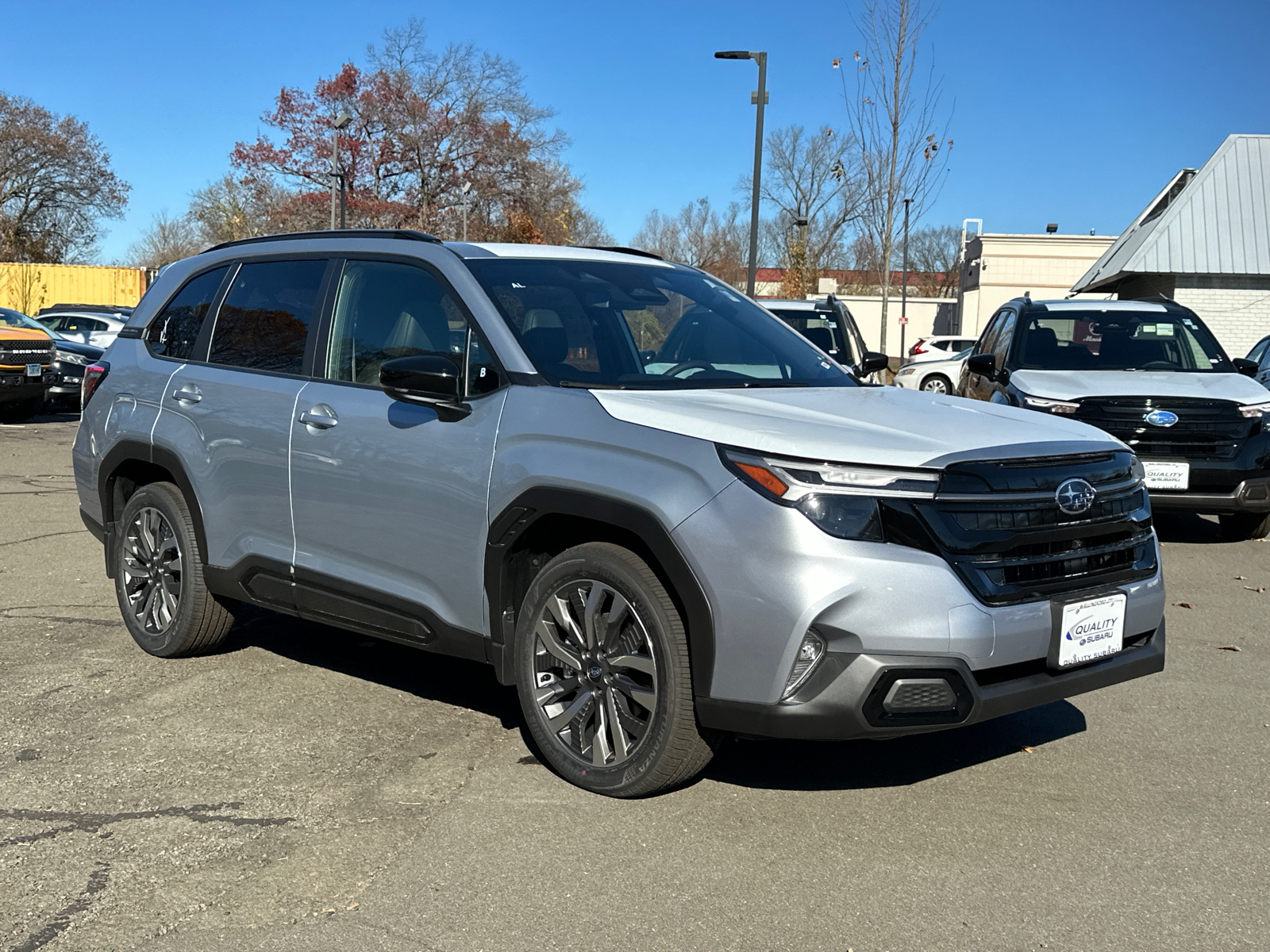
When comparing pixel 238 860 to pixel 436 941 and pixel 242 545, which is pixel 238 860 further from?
pixel 242 545

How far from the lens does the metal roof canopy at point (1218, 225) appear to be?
2675 cm

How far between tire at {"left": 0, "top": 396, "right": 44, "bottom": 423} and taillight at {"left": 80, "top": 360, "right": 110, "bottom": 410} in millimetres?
14010

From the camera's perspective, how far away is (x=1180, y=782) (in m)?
4.38

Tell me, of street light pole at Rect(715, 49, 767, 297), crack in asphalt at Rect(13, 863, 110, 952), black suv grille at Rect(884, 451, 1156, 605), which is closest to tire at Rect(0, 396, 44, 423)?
street light pole at Rect(715, 49, 767, 297)

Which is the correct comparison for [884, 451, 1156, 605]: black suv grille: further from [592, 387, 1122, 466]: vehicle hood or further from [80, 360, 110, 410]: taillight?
[80, 360, 110, 410]: taillight

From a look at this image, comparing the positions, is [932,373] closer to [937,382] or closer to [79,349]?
[937,382]

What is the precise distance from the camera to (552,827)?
3.86 m

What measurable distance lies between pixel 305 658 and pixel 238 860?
7.80 feet

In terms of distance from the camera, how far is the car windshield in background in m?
10.6

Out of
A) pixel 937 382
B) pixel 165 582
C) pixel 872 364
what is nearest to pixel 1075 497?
pixel 872 364

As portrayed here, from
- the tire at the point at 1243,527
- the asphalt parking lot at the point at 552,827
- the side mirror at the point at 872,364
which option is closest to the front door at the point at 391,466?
the asphalt parking lot at the point at 552,827

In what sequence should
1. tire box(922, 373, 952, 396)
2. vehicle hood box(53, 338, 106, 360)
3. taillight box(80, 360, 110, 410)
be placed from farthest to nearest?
tire box(922, 373, 952, 396), vehicle hood box(53, 338, 106, 360), taillight box(80, 360, 110, 410)

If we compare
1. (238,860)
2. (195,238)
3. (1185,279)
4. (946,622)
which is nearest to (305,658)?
(238,860)

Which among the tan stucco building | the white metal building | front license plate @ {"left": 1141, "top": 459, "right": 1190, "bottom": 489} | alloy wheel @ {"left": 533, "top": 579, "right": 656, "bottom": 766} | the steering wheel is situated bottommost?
alloy wheel @ {"left": 533, "top": 579, "right": 656, "bottom": 766}
